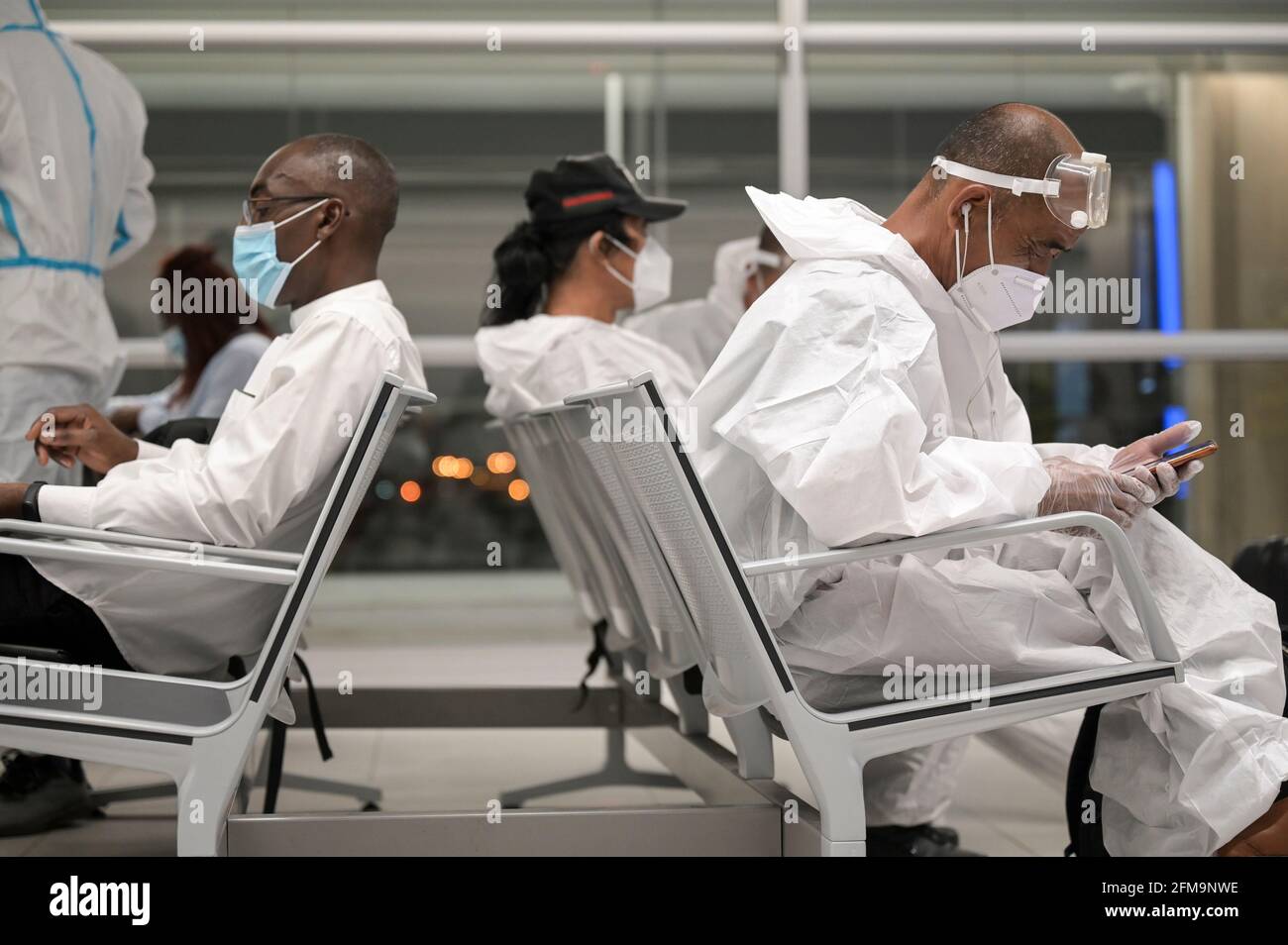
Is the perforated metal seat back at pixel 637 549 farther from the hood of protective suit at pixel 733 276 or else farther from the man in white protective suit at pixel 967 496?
the hood of protective suit at pixel 733 276

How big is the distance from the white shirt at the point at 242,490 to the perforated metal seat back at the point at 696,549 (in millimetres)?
403

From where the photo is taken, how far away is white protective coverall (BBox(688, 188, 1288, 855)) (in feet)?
5.33

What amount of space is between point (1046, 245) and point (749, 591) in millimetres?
772

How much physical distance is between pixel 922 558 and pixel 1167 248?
483 cm

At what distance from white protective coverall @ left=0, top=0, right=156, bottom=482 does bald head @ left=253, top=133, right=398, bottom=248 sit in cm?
85

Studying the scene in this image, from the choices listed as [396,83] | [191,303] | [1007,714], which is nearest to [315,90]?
[396,83]

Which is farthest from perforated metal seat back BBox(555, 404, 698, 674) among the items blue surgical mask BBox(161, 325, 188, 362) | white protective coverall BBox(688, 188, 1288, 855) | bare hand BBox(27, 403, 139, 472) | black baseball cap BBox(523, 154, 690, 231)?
blue surgical mask BBox(161, 325, 188, 362)

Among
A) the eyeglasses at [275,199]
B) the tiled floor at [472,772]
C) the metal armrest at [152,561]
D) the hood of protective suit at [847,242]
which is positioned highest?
the eyeglasses at [275,199]

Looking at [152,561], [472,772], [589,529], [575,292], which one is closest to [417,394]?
[152,561]

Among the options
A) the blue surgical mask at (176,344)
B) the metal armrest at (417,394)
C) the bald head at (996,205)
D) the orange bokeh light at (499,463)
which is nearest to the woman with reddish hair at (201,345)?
the blue surgical mask at (176,344)

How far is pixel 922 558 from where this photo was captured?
186 centimetres

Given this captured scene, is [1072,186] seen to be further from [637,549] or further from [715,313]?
[715,313]

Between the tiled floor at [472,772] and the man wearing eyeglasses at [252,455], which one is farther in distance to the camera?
the tiled floor at [472,772]

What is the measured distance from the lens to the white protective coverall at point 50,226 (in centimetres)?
274
